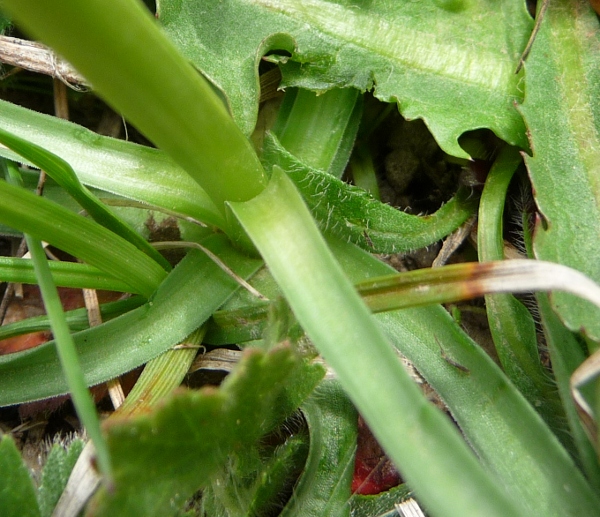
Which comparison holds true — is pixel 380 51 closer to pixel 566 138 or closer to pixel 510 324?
pixel 566 138

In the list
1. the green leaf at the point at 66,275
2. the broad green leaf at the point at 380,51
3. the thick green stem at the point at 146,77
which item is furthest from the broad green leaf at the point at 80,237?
the broad green leaf at the point at 380,51

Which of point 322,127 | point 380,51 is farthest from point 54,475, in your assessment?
point 380,51

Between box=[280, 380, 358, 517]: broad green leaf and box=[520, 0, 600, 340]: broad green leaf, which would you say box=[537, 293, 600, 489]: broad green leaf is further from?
box=[280, 380, 358, 517]: broad green leaf

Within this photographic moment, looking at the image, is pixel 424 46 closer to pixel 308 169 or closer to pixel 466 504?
pixel 308 169

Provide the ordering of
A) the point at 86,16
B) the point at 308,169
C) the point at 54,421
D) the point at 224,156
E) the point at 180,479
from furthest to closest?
the point at 54,421 < the point at 308,169 < the point at 224,156 < the point at 180,479 < the point at 86,16

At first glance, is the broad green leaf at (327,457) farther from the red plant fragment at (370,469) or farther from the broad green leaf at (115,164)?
the broad green leaf at (115,164)

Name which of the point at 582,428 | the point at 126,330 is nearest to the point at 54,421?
the point at 126,330
